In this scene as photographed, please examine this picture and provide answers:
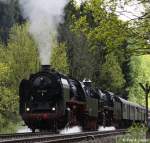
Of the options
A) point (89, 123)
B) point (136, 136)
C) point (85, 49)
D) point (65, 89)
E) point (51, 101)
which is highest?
point (85, 49)

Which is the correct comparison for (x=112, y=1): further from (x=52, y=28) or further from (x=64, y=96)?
(x=52, y=28)

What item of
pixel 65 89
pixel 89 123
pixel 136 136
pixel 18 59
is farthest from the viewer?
pixel 18 59

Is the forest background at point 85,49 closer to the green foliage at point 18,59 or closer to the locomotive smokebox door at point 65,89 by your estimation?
the green foliage at point 18,59

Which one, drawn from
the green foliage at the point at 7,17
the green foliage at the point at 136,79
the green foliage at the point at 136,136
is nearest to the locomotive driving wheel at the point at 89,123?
the green foliage at the point at 136,136

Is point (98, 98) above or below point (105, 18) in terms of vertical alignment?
below

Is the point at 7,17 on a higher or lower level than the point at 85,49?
higher

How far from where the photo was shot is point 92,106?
3362 cm

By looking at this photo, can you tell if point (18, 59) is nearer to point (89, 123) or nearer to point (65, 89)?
point (89, 123)

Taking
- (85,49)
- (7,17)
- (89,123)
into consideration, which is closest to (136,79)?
(7,17)

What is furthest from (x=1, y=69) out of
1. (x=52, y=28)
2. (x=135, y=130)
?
(x=135, y=130)

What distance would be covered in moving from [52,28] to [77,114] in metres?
7.74

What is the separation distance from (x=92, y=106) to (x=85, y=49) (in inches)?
939

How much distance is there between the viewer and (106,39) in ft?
50.2

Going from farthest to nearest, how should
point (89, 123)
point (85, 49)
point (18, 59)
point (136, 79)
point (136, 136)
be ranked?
point (136, 79) → point (85, 49) → point (18, 59) → point (89, 123) → point (136, 136)
